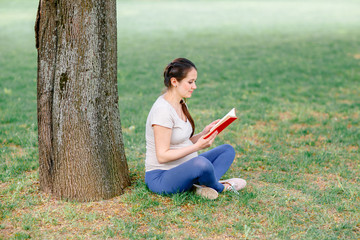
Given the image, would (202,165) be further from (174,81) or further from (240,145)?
(240,145)

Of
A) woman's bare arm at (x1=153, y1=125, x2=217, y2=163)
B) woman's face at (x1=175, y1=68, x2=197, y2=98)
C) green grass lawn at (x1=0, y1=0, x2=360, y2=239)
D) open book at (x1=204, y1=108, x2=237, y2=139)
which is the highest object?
woman's face at (x1=175, y1=68, x2=197, y2=98)

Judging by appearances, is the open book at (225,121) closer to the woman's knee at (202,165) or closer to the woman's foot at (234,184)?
the woman's knee at (202,165)

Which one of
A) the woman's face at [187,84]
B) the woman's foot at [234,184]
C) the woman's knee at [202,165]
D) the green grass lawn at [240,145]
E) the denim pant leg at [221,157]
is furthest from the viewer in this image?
the denim pant leg at [221,157]

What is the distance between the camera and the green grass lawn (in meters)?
3.57

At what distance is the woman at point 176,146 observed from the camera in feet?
12.6

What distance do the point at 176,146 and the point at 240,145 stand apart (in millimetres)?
2031

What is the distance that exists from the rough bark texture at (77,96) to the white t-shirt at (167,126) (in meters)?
0.37

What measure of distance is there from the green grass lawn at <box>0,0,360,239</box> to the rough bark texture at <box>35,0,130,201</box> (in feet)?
0.80

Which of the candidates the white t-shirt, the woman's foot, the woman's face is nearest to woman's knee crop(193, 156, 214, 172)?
the white t-shirt

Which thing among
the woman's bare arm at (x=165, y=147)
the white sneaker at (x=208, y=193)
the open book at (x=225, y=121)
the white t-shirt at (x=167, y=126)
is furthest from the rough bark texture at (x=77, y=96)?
the open book at (x=225, y=121)

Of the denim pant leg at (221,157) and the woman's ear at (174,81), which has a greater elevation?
the woman's ear at (174,81)

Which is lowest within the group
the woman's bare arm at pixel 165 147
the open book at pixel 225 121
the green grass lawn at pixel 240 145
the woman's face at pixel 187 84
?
the green grass lawn at pixel 240 145

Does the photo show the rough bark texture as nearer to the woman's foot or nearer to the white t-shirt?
the white t-shirt

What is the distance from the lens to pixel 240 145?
589 centimetres
